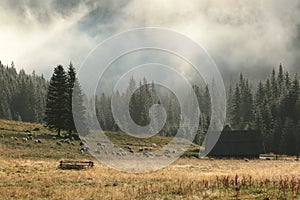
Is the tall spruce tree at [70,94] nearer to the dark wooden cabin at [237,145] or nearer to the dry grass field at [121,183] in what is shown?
the dry grass field at [121,183]

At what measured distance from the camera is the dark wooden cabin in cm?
7203

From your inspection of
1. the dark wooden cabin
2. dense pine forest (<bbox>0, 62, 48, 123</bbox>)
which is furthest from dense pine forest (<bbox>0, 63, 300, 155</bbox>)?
the dark wooden cabin

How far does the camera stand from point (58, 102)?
64188 mm

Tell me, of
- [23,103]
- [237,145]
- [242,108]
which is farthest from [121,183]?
[23,103]

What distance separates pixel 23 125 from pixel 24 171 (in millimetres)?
38709

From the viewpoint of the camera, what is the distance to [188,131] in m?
136

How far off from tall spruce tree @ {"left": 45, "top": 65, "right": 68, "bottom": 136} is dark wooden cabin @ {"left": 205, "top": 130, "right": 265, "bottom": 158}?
29.6 meters

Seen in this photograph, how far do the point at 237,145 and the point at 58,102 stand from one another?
119 ft

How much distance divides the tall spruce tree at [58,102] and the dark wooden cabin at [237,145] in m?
29.6

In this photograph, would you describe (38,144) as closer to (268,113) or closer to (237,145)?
(237,145)

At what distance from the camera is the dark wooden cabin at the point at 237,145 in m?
72.0

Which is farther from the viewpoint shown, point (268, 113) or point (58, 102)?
point (268, 113)

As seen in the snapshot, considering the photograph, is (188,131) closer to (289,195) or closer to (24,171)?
(24,171)

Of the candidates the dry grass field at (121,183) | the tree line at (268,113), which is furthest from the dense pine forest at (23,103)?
the dry grass field at (121,183)
